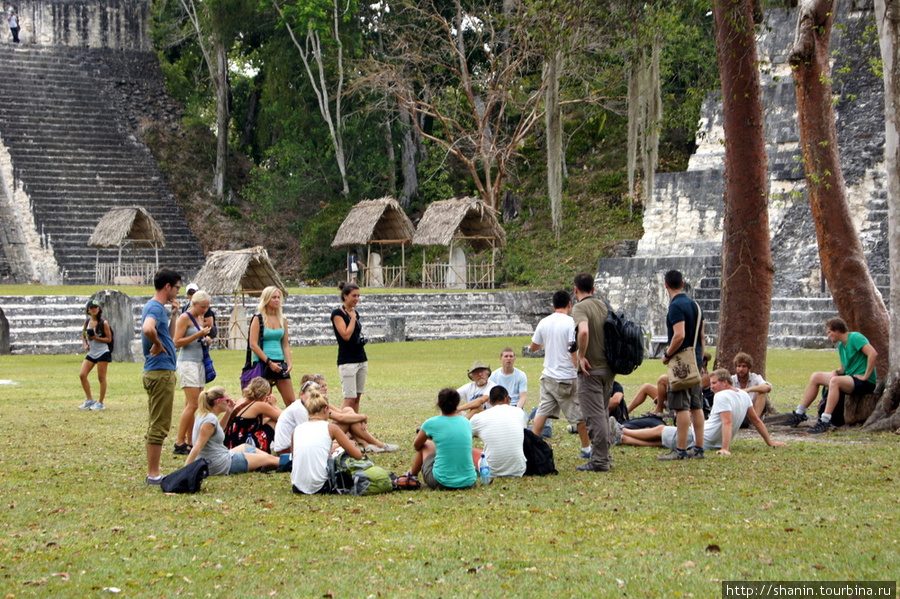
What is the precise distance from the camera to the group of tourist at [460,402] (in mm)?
7070

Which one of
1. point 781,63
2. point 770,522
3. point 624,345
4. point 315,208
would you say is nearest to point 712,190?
point 781,63

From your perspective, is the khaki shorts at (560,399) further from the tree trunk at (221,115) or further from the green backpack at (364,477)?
the tree trunk at (221,115)

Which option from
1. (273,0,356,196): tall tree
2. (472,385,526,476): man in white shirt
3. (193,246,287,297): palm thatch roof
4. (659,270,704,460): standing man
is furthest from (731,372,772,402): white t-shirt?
(273,0,356,196): tall tree

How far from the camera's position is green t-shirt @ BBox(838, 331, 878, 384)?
973cm

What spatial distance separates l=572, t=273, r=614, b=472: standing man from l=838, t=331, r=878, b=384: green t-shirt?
3.35 m

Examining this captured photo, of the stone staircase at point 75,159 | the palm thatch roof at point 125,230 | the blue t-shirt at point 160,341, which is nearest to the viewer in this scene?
the blue t-shirt at point 160,341

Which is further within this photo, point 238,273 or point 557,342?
point 238,273

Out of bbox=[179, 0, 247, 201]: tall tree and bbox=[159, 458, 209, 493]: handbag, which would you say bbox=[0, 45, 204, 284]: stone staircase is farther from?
bbox=[159, 458, 209, 493]: handbag

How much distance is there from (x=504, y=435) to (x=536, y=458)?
1.14 ft

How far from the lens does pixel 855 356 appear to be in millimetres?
9844

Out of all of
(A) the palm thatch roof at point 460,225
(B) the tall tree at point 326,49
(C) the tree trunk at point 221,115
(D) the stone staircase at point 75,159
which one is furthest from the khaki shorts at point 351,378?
(C) the tree trunk at point 221,115

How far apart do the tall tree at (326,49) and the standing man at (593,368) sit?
2559cm

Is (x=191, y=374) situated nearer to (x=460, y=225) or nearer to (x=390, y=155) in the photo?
(x=460, y=225)

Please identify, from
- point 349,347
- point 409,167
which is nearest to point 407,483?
point 349,347
